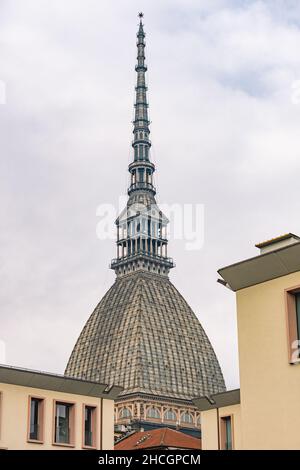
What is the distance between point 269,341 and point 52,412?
2045 cm

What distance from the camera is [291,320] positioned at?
97.5ft

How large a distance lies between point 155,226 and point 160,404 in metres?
36.4

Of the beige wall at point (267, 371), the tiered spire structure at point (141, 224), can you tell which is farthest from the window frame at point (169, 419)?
the beige wall at point (267, 371)

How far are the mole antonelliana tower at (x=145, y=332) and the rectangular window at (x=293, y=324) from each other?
11627cm

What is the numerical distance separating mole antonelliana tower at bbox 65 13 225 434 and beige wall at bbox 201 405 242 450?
91857 millimetres

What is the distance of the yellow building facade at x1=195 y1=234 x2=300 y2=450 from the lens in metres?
28.8

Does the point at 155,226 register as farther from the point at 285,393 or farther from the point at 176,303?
the point at 285,393

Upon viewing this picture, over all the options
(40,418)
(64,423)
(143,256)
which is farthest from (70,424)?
(143,256)

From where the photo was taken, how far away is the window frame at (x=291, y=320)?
96.0ft

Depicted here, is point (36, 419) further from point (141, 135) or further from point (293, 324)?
point (141, 135)

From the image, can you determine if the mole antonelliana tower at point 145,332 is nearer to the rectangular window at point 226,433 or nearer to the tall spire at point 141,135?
the tall spire at point 141,135
